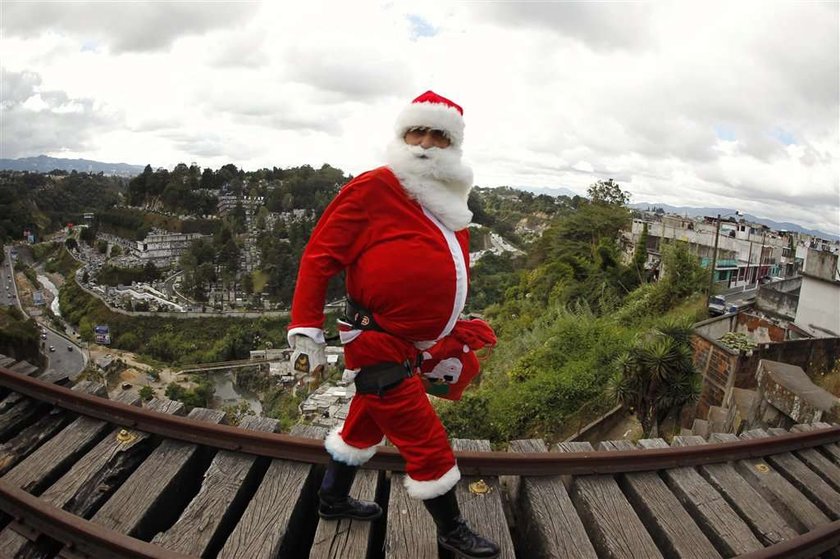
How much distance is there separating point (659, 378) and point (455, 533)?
409cm

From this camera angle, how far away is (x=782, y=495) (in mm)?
2504

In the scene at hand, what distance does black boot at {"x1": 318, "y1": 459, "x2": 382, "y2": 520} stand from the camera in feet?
6.20

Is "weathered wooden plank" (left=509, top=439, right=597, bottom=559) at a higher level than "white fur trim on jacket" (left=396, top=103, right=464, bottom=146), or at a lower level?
lower

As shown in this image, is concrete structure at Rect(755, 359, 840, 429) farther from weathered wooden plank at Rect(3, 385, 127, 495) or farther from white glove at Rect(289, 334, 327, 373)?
weathered wooden plank at Rect(3, 385, 127, 495)

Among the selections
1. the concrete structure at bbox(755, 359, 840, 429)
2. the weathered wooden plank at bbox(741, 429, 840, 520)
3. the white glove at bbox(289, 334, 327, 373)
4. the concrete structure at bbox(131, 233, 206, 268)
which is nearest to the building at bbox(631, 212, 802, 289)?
the concrete structure at bbox(755, 359, 840, 429)

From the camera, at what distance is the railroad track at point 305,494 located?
1822 mm

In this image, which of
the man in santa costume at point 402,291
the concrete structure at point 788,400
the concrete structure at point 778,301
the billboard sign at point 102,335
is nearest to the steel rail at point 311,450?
the man in santa costume at point 402,291

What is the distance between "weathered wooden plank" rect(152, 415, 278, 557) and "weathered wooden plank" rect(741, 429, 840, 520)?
9.56 ft

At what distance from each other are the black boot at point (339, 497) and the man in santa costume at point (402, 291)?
0.02m

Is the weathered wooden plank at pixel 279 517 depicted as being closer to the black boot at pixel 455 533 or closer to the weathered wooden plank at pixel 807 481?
the black boot at pixel 455 533

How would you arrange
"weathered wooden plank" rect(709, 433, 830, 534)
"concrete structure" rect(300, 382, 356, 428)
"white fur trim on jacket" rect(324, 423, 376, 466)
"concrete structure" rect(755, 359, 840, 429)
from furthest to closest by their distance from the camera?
"concrete structure" rect(300, 382, 356, 428) → "concrete structure" rect(755, 359, 840, 429) → "weathered wooden plank" rect(709, 433, 830, 534) → "white fur trim on jacket" rect(324, 423, 376, 466)

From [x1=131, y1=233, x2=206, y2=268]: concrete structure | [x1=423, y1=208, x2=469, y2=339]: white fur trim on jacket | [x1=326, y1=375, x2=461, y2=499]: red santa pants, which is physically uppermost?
[x1=423, y1=208, x2=469, y2=339]: white fur trim on jacket

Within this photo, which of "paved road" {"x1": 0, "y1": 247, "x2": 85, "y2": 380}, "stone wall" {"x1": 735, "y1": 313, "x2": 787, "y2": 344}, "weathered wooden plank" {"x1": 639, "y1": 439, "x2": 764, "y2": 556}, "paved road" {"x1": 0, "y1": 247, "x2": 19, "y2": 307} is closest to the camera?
"weathered wooden plank" {"x1": 639, "y1": 439, "x2": 764, "y2": 556}

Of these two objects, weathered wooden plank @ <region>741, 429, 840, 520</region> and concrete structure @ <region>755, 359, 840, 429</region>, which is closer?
weathered wooden plank @ <region>741, 429, 840, 520</region>
